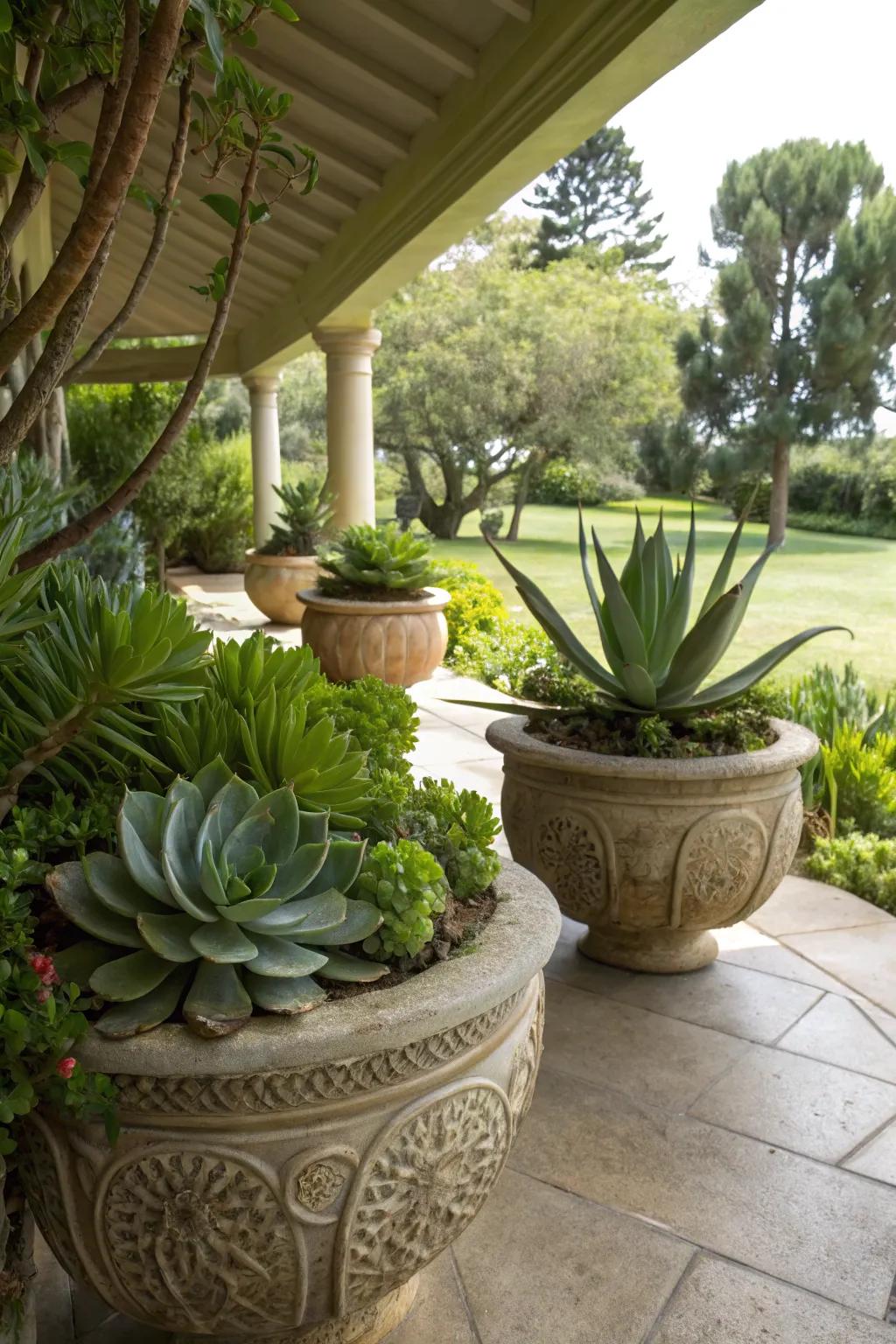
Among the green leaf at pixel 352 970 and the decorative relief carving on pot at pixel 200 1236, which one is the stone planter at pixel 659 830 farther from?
the decorative relief carving on pot at pixel 200 1236

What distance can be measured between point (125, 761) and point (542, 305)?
2172 cm

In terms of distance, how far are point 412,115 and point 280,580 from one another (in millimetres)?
4670

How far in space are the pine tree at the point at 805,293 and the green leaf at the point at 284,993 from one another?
18277mm

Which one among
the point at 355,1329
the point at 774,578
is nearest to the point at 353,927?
the point at 355,1329

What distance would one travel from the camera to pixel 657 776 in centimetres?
264

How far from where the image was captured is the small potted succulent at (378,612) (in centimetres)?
619

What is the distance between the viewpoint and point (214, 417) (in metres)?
24.9

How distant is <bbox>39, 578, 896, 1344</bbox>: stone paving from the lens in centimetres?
177

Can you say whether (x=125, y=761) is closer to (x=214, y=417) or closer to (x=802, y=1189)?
(x=802, y=1189)

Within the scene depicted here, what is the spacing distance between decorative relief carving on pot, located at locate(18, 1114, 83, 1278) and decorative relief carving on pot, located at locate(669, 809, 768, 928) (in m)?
1.74

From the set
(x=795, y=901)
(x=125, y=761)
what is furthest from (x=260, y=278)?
(x=125, y=761)

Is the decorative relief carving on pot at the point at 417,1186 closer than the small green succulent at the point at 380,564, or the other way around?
the decorative relief carving on pot at the point at 417,1186

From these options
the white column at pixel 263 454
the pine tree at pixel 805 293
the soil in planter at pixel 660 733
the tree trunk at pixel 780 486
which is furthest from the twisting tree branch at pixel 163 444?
the tree trunk at pixel 780 486

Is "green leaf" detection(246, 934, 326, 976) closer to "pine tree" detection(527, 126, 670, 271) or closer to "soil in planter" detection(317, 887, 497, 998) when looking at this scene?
"soil in planter" detection(317, 887, 497, 998)
